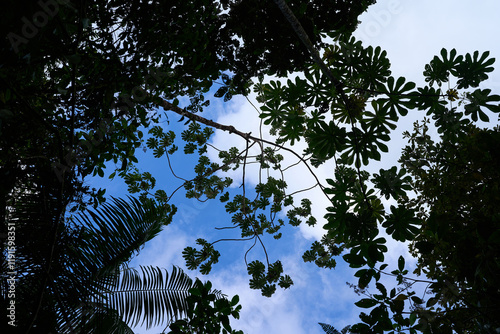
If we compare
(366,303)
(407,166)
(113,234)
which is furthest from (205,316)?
(407,166)

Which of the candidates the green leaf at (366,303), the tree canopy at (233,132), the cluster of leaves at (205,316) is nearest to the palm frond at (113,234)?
the tree canopy at (233,132)

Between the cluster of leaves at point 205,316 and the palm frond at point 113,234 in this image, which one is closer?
the cluster of leaves at point 205,316

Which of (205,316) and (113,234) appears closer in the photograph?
(205,316)

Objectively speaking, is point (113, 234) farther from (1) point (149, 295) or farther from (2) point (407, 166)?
(2) point (407, 166)

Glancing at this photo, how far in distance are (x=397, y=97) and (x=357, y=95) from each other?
0.55 metres

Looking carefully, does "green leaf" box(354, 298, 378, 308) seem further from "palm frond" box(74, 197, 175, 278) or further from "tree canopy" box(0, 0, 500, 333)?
"palm frond" box(74, 197, 175, 278)

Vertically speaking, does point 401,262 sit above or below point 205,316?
above

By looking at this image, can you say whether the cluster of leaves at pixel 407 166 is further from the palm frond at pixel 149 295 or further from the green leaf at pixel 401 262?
the palm frond at pixel 149 295

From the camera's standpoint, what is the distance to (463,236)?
9.68ft

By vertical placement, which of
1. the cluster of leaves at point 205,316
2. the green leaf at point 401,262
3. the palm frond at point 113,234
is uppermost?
the palm frond at point 113,234

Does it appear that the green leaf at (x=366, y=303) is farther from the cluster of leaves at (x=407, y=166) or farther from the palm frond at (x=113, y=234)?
the palm frond at (x=113, y=234)

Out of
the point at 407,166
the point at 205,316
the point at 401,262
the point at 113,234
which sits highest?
the point at 407,166

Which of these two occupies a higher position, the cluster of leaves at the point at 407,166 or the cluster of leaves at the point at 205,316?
the cluster of leaves at the point at 407,166

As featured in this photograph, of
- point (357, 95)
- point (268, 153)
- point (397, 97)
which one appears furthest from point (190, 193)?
point (397, 97)
